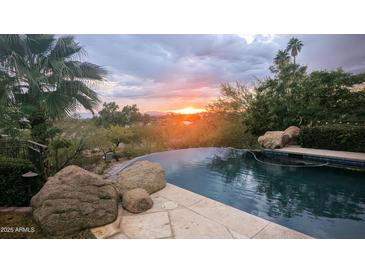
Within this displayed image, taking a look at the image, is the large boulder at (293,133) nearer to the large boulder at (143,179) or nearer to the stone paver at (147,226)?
the large boulder at (143,179)

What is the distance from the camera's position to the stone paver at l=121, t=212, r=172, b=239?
2025mm

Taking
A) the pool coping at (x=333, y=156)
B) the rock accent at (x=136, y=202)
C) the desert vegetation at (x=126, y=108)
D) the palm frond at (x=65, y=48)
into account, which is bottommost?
the rock accent at (x=136, y=202)

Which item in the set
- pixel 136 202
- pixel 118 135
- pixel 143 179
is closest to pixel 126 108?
pixel 118 135

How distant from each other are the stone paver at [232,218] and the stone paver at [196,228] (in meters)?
0.10

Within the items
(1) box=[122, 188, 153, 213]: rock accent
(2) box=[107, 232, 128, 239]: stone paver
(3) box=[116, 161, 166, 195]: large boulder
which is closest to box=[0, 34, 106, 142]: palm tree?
Answer: (3) box=[116, 161, 166, 195]: large boulder

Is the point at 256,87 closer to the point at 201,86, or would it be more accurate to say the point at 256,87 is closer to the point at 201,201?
the point at 201,86

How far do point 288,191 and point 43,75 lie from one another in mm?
4802

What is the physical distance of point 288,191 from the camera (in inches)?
135

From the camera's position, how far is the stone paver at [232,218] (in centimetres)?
207

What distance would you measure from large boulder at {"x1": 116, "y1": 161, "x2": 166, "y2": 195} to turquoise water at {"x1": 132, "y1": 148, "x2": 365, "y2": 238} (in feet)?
2.57

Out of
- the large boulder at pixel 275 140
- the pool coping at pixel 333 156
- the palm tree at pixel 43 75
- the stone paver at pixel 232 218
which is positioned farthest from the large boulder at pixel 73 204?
the large boulder at pixel 275 140

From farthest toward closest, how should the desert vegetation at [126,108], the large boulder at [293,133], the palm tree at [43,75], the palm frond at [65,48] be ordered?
the large boulder at [293,133], the palm frond at [65,48], the desert vegetation at [126,108], the palm tree at [43,75]

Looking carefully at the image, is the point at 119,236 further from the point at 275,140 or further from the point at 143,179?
the point at 275,140

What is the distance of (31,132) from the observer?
11.2 feet
